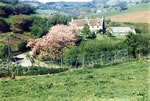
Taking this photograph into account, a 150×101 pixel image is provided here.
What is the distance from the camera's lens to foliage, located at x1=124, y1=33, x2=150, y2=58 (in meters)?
25.1

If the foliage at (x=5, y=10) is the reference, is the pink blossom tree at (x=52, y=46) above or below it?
below

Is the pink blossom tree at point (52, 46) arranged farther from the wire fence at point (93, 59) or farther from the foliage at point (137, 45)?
the foliage at point (137, 45)

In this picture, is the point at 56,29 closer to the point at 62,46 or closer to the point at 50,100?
the point at 62,46

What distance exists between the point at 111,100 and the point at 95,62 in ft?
51.7

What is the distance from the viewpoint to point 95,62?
23203mm

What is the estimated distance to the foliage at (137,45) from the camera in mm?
25109

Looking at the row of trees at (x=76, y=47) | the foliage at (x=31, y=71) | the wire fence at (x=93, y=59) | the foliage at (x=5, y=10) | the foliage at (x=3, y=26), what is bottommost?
the foliage at (x=31, y=71)

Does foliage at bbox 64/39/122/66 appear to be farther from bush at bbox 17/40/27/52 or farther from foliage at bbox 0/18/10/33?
foliage at bbox 0/18/10/33

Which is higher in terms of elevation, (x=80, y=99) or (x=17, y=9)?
(x=17, y=9)

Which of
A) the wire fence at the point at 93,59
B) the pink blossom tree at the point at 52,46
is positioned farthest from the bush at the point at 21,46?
the wire fence at the point at 93,59

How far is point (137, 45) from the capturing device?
1013 inches

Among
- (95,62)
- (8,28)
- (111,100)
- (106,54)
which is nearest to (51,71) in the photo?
(95,62)

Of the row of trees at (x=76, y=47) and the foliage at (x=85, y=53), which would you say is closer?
the foliage at (x=85, y=53)

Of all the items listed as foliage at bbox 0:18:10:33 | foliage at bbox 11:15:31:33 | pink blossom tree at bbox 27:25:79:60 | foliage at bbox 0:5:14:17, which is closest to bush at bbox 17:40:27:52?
pink blossom tree at bbox 27:25:79:60
